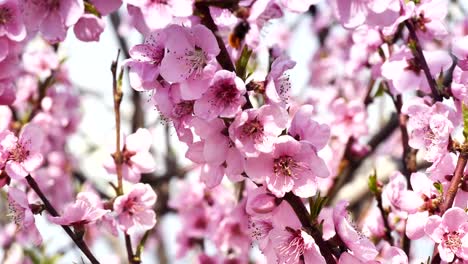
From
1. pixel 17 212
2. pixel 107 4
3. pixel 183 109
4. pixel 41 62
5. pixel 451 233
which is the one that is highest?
pixel 107 4

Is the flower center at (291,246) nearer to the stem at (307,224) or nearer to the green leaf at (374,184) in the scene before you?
the stem at (307,224)

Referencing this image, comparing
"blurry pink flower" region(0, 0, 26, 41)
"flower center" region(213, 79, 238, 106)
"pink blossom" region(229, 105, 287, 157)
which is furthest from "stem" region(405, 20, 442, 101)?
"blurry pink flower" region(0, 0, 26, 41)

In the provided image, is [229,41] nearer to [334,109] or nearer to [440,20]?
[440,20]

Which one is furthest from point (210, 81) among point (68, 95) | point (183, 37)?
point (68, 95)

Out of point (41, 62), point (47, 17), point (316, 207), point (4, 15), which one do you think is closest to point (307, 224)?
point (316, 207)

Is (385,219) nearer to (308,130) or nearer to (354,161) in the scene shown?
(308,130)

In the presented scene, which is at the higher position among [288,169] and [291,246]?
[288,169]
